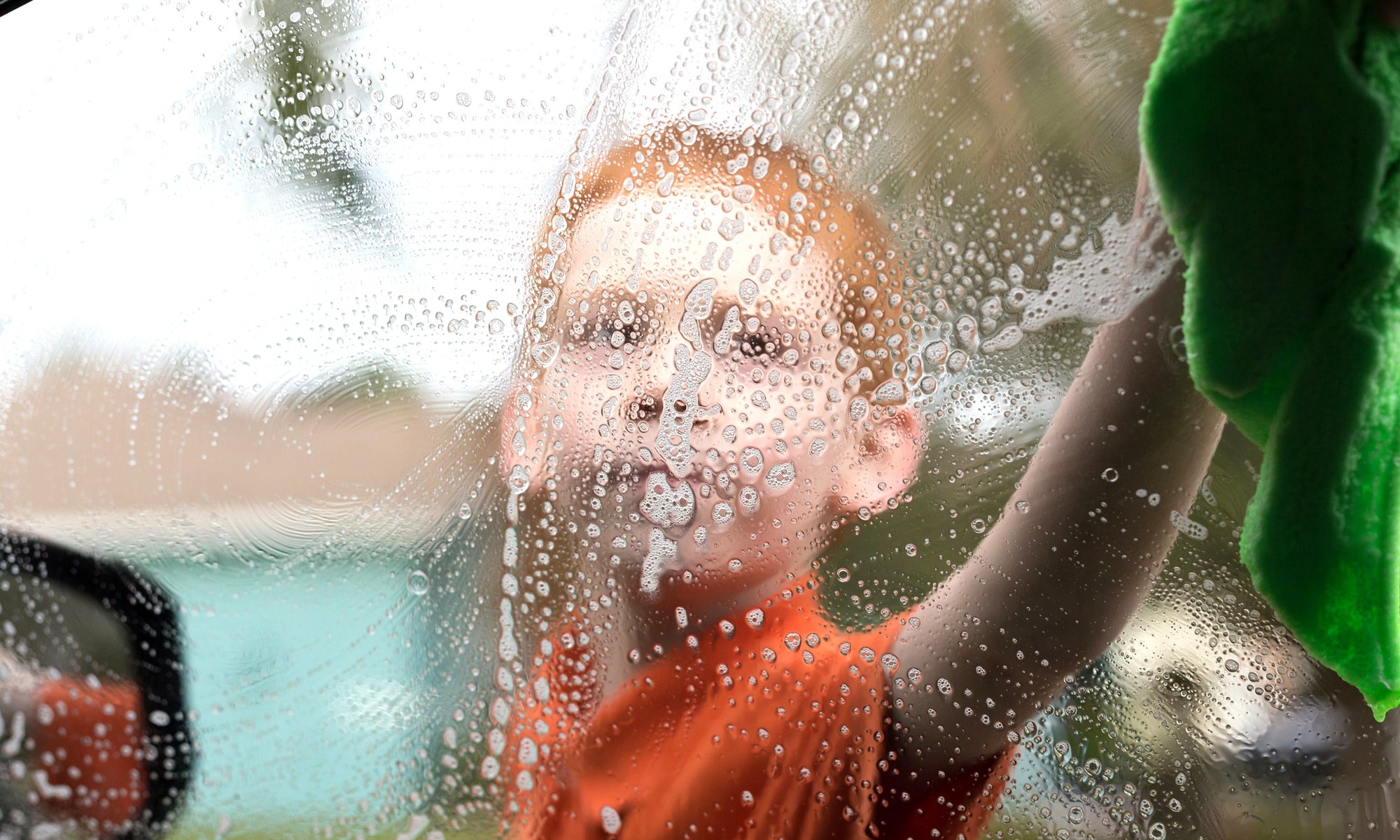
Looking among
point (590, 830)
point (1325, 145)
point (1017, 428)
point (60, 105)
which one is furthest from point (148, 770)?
point (1325, 145)

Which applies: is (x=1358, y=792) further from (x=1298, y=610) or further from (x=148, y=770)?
(x=148, y=770)

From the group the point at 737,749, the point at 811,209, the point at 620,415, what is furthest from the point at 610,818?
the point at 811,209

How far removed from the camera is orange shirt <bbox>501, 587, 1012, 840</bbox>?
0.41 m

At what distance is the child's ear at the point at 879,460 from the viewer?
0.40m

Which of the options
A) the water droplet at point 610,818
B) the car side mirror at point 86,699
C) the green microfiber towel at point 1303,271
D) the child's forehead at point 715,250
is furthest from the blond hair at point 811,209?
the car side mirror at point 86,699

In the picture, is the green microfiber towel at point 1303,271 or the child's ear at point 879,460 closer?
the green microfiber towel at point 1303,271

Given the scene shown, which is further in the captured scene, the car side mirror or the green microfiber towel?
the car side mirror

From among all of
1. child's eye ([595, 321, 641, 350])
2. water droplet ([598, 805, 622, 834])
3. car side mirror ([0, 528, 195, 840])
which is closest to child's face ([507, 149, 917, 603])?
child's eye ([595, 321, 641, 350])

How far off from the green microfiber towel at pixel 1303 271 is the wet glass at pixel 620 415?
54mm

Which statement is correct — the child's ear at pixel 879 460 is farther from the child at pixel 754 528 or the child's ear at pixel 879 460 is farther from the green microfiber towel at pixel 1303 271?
the green microfiber towel at pixel 1303 271

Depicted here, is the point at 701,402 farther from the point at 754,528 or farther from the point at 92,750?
the point at 92,750

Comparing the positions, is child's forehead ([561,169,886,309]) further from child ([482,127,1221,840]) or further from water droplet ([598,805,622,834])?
water droplet ([598,805,622,834])

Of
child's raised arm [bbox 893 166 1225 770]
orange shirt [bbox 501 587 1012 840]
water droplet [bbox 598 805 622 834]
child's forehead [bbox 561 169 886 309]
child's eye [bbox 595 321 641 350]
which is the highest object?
child's forehead [bbox 561 169 886 309]

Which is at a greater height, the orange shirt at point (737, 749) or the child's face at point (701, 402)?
the child's face at point (701, 402)
